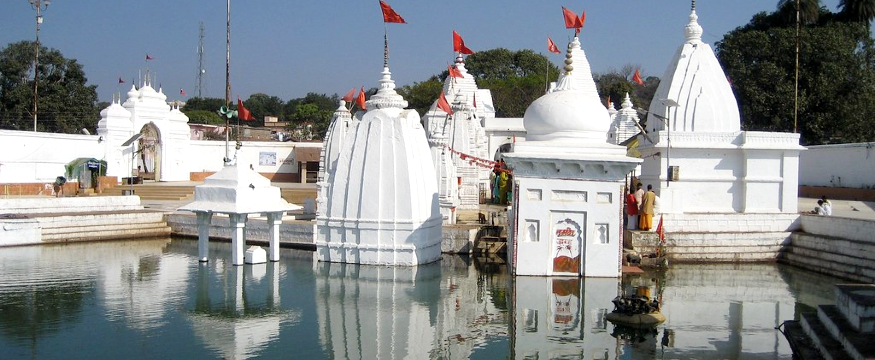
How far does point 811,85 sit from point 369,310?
29086mm

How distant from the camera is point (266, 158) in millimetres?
42594

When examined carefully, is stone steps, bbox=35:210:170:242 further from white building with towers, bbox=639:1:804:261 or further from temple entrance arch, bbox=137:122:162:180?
white building with towers, bbox=639:1:804:261

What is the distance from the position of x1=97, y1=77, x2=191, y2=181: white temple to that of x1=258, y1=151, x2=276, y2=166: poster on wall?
506 centimetres

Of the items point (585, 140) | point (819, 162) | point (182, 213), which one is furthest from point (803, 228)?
point (182, 213)

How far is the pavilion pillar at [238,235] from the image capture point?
17.0 metres

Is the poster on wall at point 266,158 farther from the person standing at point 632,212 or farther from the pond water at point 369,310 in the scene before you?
the person standing at point 632,212

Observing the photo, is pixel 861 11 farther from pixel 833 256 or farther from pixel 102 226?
pixel 102 226

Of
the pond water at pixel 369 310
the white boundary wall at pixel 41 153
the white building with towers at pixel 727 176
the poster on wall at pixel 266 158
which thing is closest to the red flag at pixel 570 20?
the white building with towers at pixel 727 176

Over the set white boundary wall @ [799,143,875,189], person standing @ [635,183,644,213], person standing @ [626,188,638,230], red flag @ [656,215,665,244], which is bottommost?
red flag @ [656,215,665,244]

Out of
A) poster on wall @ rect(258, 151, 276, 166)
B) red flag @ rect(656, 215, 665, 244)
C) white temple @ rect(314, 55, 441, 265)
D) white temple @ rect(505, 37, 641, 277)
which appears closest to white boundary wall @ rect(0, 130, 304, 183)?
poster on wall @ rect(258, 151, 276, 166)

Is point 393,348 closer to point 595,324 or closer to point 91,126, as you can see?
point 595,324

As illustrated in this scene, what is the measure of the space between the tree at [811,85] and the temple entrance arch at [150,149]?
2704cm

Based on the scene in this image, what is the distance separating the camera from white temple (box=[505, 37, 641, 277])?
15.3 m

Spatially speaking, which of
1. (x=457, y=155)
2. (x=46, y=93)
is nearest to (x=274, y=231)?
(x=457, y=155)
